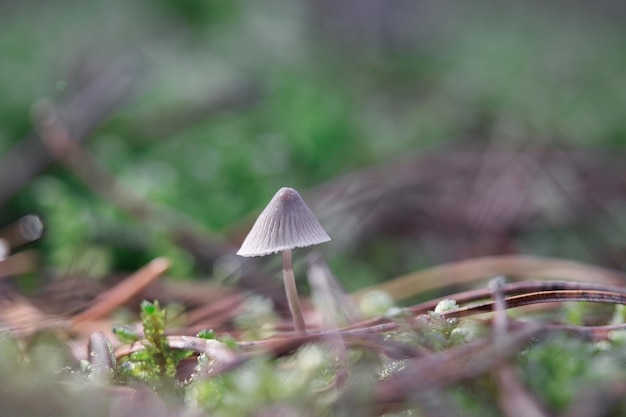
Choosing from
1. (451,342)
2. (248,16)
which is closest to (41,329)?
(451,342)

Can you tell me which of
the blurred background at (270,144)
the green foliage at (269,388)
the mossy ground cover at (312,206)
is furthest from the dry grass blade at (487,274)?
the green foliage at (269,388)

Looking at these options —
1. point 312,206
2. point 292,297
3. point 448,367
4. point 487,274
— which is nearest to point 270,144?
point 312,206

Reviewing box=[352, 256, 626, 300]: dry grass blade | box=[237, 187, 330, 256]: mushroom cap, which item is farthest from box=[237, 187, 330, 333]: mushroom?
box=[352, 256, 626, 300]: dry grass blade

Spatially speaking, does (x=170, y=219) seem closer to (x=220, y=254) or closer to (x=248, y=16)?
(x=220, y=254)

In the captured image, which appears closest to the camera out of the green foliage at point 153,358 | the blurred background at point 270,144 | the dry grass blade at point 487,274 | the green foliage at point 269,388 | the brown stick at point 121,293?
the green foliage at point 269,388

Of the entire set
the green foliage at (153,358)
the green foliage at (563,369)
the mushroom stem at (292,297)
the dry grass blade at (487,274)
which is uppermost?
the dry grass blade at (487,274)

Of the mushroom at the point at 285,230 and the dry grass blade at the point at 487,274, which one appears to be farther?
the dry grass blade at the point at 487,274

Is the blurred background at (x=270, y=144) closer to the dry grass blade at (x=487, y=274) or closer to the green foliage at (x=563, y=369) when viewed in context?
the dry grass blade at (x=487, y=274)

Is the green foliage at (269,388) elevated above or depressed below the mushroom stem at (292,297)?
below
